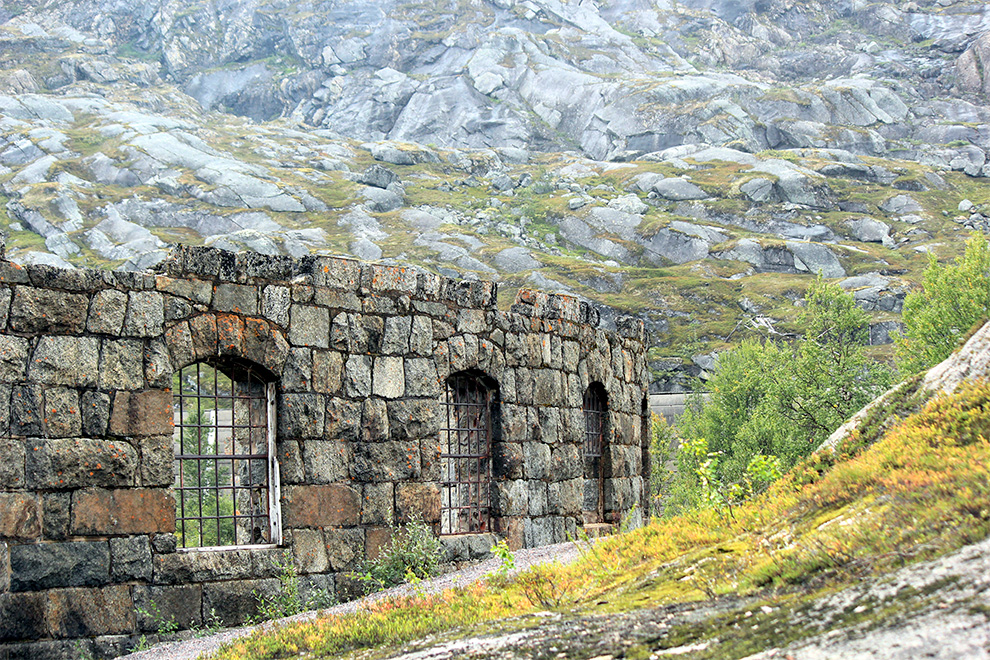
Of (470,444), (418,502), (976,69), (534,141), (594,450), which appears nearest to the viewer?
(418,502)

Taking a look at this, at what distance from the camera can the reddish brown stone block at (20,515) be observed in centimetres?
948

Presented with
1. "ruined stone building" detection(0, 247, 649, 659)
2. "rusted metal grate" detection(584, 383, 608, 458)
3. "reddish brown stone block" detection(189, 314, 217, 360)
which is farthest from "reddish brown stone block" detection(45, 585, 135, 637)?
"rusted metal grate" detection(584, 383, 608, 458)

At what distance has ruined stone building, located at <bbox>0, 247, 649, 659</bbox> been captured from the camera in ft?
32.0

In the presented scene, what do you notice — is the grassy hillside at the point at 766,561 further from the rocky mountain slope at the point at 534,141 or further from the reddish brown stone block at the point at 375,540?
the rocky mountain slope at the point at 534,141

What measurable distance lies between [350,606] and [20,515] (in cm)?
353

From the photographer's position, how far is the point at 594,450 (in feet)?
53.3

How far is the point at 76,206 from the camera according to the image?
8044 cm

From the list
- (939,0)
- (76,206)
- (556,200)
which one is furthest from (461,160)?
(939,0)

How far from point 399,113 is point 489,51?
1723cm

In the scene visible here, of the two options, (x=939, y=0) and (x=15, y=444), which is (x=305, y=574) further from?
(x=939, y=0)

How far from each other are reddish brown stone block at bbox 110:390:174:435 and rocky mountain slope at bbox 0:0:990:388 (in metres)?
58.5

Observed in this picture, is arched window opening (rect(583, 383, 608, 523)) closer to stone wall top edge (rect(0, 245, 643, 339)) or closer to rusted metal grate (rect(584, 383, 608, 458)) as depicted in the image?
rusted metal grate (rect(584, 383, 608, 458))

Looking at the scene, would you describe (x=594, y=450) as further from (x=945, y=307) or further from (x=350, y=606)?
(x=945, y=307)

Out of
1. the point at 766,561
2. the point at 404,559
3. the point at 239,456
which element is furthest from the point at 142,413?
the point at 766,561
